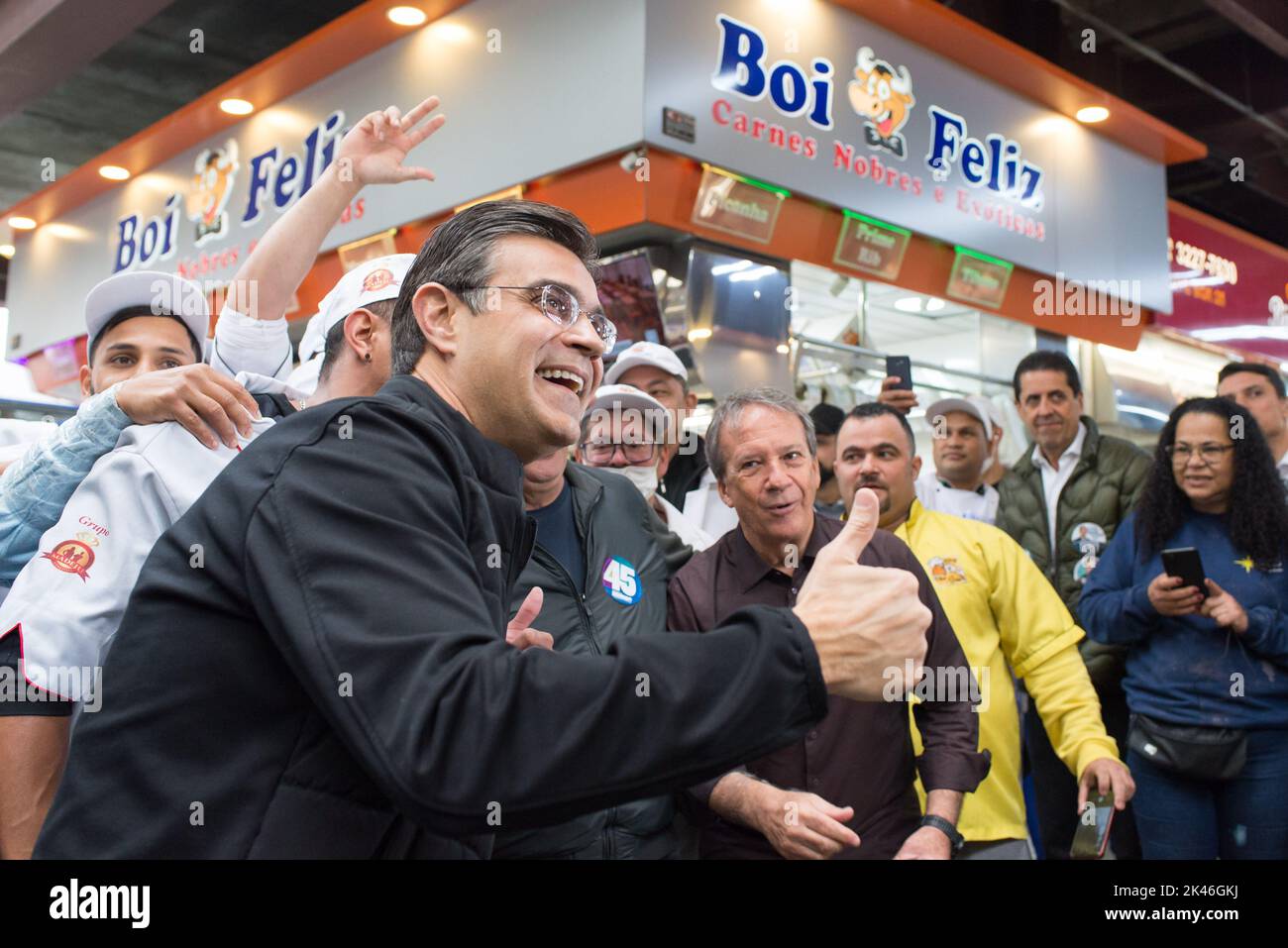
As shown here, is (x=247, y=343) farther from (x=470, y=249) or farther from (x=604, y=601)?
(x=470, y=249)

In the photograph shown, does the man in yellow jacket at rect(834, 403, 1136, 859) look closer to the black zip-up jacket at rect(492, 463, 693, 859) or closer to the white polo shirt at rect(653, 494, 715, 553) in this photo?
the white polo shirt at rect(653, 494, 715, 553)

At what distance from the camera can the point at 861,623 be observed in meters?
1.09

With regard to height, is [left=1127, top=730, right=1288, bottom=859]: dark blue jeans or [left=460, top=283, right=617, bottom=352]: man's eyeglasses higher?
[left=460, top=283, right=617, bottom=352]: man's eyeglasses

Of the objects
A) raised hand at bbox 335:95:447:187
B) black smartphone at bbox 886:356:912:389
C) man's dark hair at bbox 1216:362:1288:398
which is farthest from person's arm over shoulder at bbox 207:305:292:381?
man's dark hair at bbox 1216:362:1288:398

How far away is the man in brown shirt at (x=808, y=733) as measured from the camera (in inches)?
83.5

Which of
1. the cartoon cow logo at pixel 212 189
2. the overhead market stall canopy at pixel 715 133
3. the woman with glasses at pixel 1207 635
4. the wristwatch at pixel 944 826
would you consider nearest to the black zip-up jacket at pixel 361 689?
the wristwatch at pixel 944 826

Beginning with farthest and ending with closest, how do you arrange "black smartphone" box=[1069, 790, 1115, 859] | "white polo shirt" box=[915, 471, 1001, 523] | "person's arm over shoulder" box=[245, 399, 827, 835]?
"white polo shirt" box=[915, 471, 1001, 523]
"black smartphone" box=[1069, 790, 1115, 859]
"person's arm over shoulder" box=[245, 399, 827, 835]

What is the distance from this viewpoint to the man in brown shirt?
2.12 meters

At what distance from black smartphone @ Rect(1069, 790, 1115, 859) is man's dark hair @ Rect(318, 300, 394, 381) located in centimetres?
188

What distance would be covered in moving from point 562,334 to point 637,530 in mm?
1051

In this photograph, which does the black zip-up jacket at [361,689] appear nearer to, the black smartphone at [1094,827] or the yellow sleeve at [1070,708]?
the black smartphone at [1094,827]

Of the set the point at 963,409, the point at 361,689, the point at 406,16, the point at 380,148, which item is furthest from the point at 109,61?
the point at 361,689

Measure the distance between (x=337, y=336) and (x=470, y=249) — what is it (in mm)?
911
